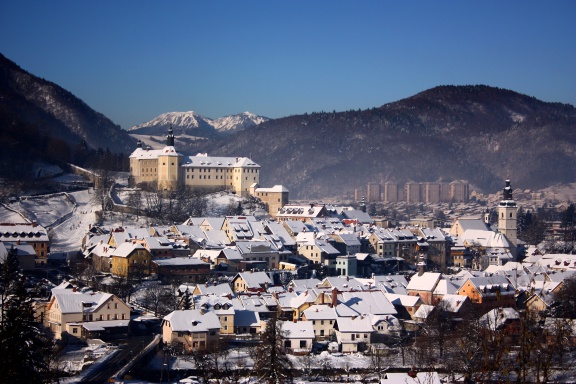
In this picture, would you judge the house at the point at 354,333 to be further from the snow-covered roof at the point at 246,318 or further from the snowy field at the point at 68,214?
the snowy field at the point at 68,214

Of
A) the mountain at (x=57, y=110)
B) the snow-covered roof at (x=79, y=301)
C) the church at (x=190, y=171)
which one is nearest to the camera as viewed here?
the snow-covered roof at (x=79, y=301)

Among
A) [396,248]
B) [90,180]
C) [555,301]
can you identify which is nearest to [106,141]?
[90,180]

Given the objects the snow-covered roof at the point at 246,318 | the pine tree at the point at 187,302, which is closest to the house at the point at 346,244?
the pine tree at the point at 187,302

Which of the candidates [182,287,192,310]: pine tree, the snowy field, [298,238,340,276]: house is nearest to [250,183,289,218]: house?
the snowy field

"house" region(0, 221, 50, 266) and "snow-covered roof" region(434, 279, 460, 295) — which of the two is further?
"house" region(0, 221, 50, 266)

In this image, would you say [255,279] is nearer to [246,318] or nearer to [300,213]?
[246,318]

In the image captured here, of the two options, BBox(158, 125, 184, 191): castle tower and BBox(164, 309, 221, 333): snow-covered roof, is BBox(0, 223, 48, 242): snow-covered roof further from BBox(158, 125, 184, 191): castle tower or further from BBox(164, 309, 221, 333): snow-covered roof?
BBox(158, 125, 184, 191): castle tower

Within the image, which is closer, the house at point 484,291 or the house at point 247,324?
the house at point 247,324
